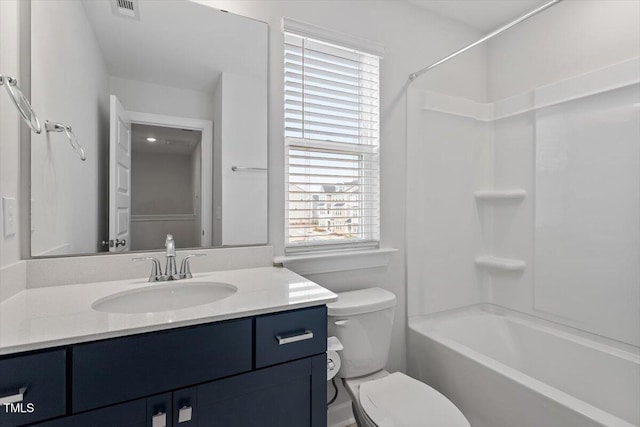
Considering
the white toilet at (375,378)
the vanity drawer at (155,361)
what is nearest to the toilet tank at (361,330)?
the white toilet at (375,378)

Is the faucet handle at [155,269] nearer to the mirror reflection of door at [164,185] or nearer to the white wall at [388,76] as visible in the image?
the mirror reflection of door at [164,185]

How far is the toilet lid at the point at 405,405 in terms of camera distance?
1.22m

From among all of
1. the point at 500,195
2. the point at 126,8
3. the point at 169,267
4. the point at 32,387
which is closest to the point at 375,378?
the point at 169,267

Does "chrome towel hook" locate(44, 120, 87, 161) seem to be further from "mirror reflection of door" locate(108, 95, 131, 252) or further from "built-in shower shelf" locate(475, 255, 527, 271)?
"built-in shower shelf" locate(475, 255, 527, 271)

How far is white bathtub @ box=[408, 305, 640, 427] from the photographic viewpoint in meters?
1.29

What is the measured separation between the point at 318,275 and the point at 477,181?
1428 mm

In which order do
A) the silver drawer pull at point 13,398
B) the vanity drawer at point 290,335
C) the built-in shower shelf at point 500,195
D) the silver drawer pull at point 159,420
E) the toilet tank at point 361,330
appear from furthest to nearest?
1. the built-in shower shelf at point 500,195
2. the toilet tank at point 361,330
3. the vanity drawer at point 290,335
4. the silver drawer pull at point 159,420
5. the silver drawer pull at point 13,398

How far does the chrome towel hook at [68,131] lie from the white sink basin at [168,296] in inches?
23.3

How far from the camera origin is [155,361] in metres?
0.84

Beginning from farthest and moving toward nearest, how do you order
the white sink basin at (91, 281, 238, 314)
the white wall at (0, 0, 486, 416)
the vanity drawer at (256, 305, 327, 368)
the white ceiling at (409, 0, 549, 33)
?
the white ceiling at (409, 0, 549, 33) → the white wall at (0, 0, 486, 416) → the white sink basin at (91, 281, 238, 314) → the vanity drawer at (256, 305, 327, 368)

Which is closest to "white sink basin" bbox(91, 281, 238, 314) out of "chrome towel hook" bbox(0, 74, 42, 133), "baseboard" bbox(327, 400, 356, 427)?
"chrome towel hook" bbox(0, 74, 42, 133)

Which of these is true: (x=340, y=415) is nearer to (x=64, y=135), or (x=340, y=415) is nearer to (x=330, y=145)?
(x=330, y=145)

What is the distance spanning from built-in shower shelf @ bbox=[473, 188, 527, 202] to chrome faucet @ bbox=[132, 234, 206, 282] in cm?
198

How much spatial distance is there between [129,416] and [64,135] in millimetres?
1054
